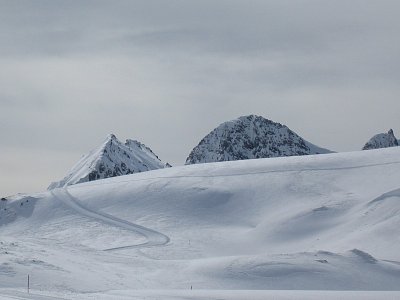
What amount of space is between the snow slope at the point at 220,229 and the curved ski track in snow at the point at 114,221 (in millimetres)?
136

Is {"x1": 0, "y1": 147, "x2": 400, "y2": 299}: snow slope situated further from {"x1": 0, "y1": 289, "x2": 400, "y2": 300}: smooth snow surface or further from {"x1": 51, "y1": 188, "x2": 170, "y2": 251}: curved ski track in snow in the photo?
{"x1": 0, "y1": 289, "x2": 400, "y2": 300}: smooth snow surface

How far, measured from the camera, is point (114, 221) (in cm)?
8612

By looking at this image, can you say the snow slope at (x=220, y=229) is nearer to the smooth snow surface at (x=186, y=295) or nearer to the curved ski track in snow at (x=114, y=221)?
the curved ski track in snow at (x=114, y=221)

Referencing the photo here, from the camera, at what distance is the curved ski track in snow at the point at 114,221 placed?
2916 inches

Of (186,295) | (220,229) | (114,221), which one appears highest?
(114,221)

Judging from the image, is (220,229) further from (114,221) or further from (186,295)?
(186,295)

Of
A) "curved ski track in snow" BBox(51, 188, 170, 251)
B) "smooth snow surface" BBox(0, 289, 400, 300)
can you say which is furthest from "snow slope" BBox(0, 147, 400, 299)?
"smooth snow surface" BBox(0, 289, 400, 300)

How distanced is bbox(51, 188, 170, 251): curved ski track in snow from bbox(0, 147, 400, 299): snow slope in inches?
5.3

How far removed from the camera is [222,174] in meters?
97.9

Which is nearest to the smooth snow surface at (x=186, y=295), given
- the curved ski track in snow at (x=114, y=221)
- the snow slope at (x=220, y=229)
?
the snow slope at (x=220, y=229)

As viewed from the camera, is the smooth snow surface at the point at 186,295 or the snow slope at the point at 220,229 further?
the snow slope at the point at 220,229

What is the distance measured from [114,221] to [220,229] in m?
13.0

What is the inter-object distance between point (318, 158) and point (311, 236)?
27.5 metres

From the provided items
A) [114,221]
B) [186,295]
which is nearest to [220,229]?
→ [114,221]
